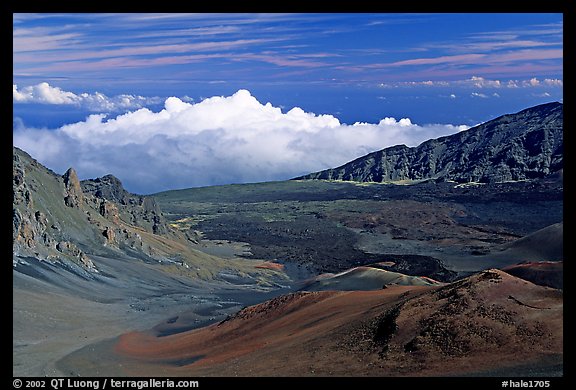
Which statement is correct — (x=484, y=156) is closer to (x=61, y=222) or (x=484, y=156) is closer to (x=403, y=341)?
(x=61, y=222)

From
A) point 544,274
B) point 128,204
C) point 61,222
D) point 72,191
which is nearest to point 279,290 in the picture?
point 61,222

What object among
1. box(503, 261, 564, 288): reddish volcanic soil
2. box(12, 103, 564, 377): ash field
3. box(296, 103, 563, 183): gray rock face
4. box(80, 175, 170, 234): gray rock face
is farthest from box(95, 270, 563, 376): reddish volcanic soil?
box(296, 103, 563, 183): gray rock face

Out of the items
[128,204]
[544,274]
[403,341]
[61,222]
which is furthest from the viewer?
[128,204]

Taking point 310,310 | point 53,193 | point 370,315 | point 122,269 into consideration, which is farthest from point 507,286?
point 53,193

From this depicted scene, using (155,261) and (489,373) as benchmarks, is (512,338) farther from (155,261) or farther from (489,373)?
(155,261)

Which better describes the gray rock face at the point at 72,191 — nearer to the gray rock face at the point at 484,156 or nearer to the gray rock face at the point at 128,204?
the gray rock face at the point at 128,204

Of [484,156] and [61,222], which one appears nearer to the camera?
[61,222]

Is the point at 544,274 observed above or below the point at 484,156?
below
